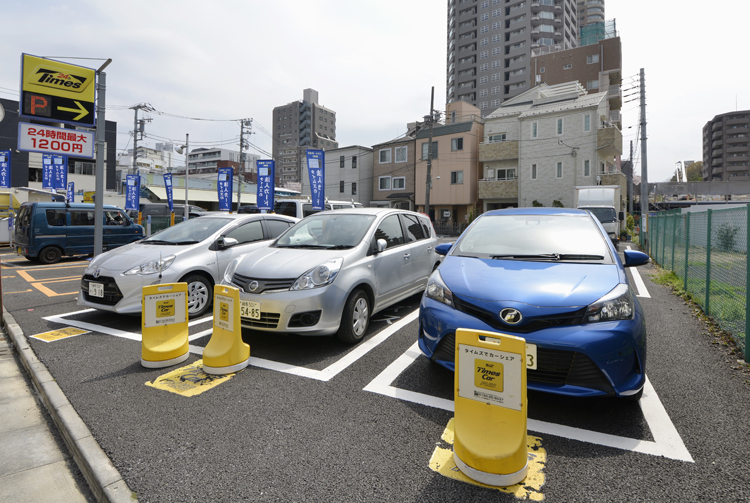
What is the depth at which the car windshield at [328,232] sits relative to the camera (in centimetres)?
494

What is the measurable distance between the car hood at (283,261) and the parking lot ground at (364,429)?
0.85m

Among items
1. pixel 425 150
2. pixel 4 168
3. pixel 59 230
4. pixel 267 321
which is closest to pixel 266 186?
pixel 59 230

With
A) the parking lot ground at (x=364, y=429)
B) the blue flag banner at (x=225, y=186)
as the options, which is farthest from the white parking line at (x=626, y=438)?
the blue flag banner at (x=225, y=186)

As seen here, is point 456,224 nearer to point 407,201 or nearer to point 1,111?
point 407,201

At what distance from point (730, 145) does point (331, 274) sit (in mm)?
123416

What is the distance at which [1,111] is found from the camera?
1335 inches

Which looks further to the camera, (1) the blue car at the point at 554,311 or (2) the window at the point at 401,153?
(2) the window at the point at 401,153

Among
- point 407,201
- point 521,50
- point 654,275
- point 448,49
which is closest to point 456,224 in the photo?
point 407,201

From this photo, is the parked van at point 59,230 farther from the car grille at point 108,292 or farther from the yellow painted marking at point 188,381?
the yellow painted marking at point 188,381

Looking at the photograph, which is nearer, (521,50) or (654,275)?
(654,275)

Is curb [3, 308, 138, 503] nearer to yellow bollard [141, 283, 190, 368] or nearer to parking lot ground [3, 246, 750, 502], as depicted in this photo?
parking lot ground [3, 246, 750, 502]

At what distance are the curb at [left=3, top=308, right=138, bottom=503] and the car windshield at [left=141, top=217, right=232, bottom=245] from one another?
2.37 meters

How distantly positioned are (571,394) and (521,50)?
65488mm

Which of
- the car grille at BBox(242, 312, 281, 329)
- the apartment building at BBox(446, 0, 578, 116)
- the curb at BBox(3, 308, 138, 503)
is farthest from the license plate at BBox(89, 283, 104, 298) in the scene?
the apartment building at BBox(446, 0, 578, 116)
